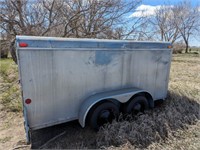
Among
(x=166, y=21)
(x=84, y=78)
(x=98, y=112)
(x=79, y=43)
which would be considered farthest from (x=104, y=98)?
(x=166, y=21)

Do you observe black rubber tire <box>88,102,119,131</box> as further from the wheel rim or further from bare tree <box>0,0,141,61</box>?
bare tree <box>0,0,141,61</box>

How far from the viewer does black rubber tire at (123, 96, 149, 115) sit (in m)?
3.48

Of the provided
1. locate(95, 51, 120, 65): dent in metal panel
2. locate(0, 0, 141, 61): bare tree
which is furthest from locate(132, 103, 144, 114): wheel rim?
locate(0, 0, 141, 61): bare tree

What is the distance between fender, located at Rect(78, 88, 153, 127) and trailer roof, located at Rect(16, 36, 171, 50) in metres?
0.86

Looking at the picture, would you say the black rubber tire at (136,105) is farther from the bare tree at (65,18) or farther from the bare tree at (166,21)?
the bare tree at (166,21)

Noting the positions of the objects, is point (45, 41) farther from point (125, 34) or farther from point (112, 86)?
point (125, 34)

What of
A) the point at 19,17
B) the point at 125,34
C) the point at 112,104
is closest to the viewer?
the point at 112,104

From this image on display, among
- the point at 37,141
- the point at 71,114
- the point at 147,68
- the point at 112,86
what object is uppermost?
the point at 147,68

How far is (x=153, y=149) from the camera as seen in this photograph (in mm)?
2584

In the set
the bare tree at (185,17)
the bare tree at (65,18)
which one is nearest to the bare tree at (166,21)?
the bare tree at (185,17)

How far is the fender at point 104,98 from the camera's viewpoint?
2.93m

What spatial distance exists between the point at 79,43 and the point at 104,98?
3.48ft

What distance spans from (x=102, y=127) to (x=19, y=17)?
5988 mm

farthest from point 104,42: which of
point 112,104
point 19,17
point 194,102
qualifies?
point 19,17
